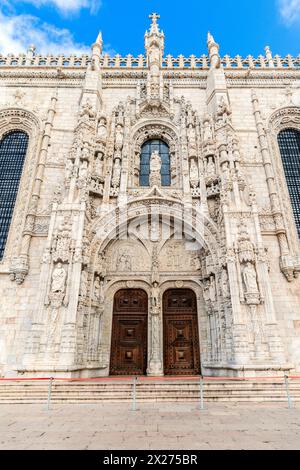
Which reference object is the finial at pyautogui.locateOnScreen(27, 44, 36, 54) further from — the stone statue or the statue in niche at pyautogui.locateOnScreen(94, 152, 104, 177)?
the stone statue

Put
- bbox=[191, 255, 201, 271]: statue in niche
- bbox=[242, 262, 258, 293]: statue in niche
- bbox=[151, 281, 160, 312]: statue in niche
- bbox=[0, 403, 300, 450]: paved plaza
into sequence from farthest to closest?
1. bbox=[191, 255, 201, 271]: statue in niche
2. bbox=[151, 281, 160, 312]: statue in niche
3. bbox=[242, 262, 258, 293]: statue in niche
4. bbox=[0, 403, 300, 450]: paved plaza

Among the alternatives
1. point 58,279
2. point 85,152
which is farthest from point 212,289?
point 85,152

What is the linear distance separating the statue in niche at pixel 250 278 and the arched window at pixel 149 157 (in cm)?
638

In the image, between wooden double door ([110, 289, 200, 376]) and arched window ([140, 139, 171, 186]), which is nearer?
wooden double door ([110, 289, 200, 376])

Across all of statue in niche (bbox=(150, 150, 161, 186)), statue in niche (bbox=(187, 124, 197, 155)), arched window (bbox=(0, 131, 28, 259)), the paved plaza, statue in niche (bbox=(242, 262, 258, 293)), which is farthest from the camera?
statue in niche (bbox=(187, 124, 197, 155))

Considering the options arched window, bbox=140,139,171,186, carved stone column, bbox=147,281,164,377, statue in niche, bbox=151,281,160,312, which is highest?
arched window, bbox=140,139,171,186

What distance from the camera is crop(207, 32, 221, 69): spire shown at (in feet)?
54.5

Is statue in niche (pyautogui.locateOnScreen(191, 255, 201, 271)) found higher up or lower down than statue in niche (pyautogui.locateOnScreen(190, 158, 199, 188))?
lower down

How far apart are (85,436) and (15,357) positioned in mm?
7880

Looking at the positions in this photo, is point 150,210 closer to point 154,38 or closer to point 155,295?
point 155,295

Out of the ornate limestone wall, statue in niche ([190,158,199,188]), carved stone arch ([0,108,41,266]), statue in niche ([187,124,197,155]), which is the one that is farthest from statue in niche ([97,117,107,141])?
statue in niche ([190,158,199,188])

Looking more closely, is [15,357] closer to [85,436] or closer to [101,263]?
[101,263]

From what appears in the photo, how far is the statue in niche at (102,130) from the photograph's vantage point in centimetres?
1426

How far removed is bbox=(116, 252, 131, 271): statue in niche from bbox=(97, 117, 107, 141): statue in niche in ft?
20.0
